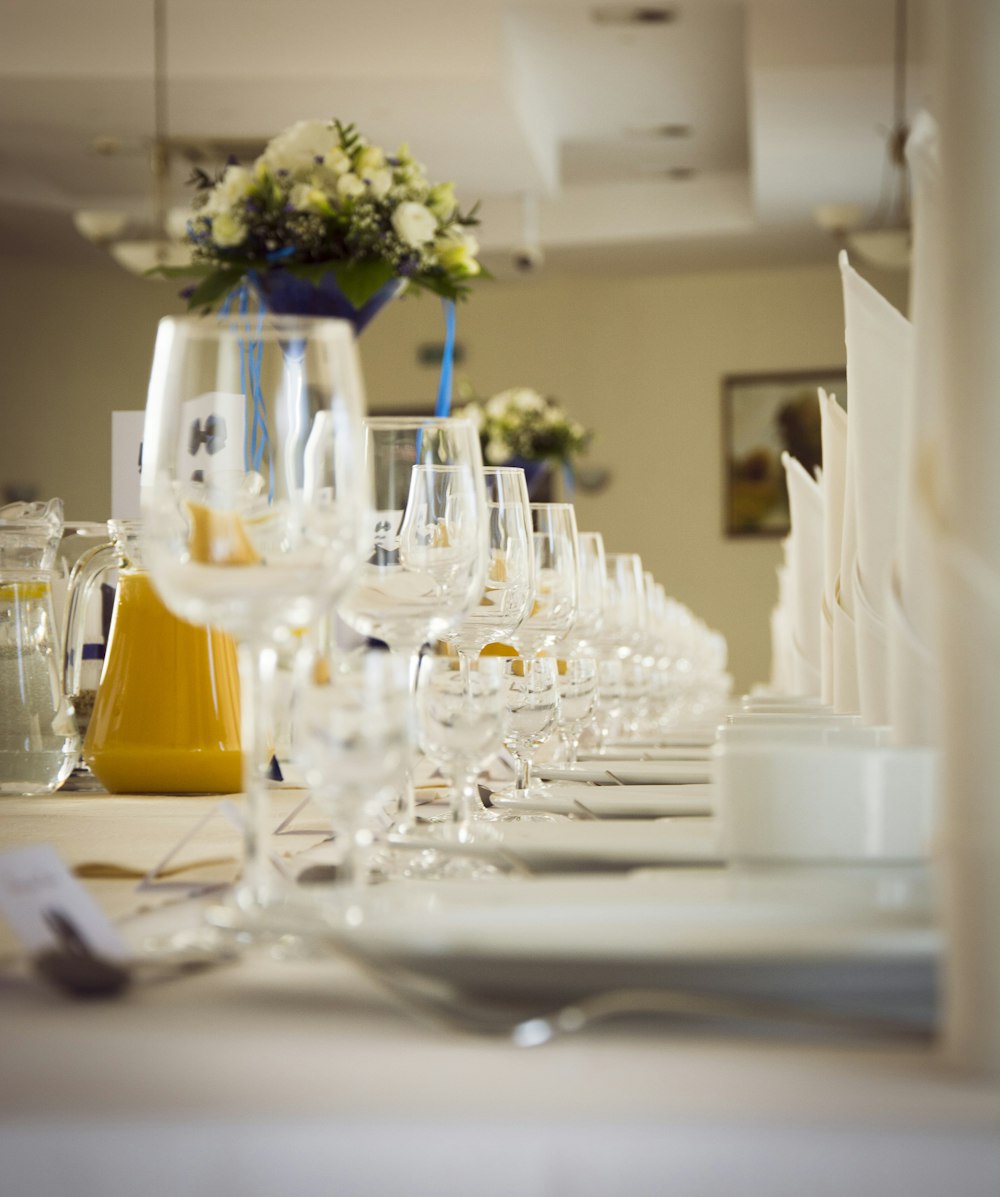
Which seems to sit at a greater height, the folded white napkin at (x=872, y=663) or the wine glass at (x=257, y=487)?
the wine glass at (x=257, y=487)

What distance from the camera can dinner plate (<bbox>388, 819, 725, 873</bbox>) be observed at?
83 centimetres

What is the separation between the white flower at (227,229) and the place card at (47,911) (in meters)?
1.41

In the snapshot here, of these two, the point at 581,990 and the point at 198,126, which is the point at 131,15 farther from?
the point at 581,990

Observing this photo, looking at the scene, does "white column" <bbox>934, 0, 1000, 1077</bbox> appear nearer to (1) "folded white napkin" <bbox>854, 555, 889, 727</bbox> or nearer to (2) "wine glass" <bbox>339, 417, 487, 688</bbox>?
(2) "wine glass" <bbox>339, 417, 487, 688</bbox>

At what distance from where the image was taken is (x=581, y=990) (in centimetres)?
58

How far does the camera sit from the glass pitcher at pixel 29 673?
1.60 m

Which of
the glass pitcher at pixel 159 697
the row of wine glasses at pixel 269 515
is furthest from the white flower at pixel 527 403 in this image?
the row of wine glasses at pixel 269 515

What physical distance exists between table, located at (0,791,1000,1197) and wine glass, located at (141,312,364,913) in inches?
9.1

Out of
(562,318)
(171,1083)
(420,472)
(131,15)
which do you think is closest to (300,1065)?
(171,1083)

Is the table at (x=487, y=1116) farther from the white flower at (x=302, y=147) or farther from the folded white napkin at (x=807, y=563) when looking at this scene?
the folded white napkin at (x=807, y=563)

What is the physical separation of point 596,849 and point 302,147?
1559 mm

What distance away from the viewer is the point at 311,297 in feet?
6.70

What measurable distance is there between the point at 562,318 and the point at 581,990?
11054 millimetres

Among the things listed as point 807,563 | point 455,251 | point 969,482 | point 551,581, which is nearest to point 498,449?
point 807,563
